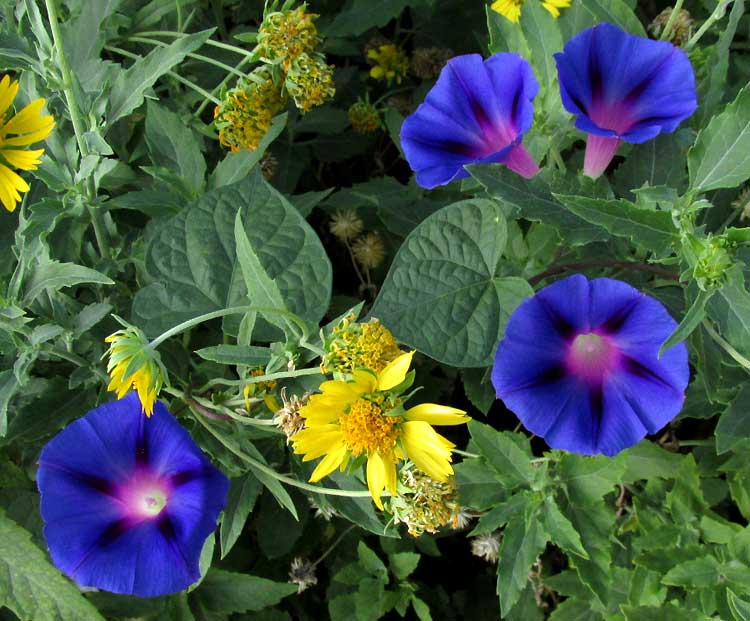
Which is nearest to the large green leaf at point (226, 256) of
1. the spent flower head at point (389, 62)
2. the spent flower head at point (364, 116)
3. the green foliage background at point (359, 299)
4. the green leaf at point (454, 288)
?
the green foliage background at point (359, 299)

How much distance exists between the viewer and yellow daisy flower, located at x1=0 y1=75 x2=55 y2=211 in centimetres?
110

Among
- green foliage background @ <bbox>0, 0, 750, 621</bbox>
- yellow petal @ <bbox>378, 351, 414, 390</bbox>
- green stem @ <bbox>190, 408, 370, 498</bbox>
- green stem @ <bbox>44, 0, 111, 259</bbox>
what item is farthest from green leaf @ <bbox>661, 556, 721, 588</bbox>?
green stem @ <bbox>44, 0, 111, 259</bbox>

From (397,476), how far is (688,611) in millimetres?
680

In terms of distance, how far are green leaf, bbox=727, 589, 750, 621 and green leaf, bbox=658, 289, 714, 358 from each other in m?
0.62

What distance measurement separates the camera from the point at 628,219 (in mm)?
994

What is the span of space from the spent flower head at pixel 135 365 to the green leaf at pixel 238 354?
63 mm

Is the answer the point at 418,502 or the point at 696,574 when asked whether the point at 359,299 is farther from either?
the point at 696,574

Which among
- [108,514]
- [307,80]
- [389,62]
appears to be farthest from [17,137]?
[389,62]

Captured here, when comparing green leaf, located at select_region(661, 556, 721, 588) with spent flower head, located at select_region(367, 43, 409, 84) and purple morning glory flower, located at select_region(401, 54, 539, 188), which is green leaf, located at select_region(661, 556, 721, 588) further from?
spent flower head, located at select_region(367, 43, 409, 84)

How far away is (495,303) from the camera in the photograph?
3.93 feet

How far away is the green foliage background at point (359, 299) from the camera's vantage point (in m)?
1.08

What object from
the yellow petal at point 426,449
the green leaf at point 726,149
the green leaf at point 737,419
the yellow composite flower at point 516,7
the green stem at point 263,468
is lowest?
the green stem at point 263,468

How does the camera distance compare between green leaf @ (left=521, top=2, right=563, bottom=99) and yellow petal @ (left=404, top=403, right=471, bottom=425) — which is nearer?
yellow petal @ (left=404, top=403, right=471, bottom=425)

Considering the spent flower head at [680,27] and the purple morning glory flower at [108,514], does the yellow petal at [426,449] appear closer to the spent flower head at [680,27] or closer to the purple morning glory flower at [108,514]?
the purple morning glory flower at [108,514]
